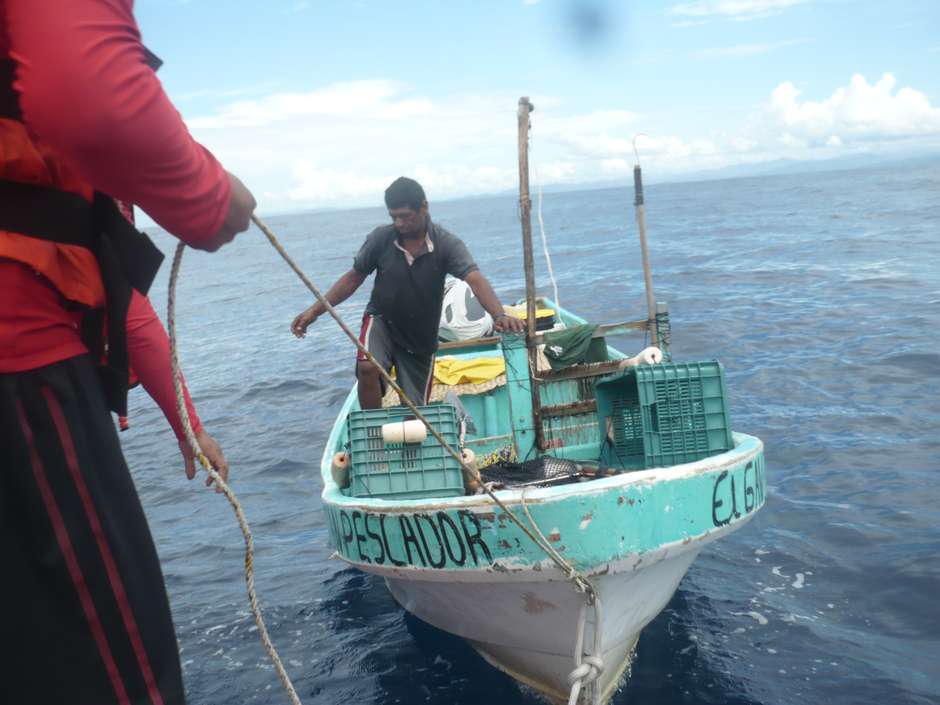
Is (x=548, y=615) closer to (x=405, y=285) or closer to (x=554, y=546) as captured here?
(x=554, y=546)

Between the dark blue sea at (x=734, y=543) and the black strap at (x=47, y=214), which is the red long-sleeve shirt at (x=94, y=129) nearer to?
the black strap at (x=47, y=214)

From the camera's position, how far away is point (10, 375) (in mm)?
1424

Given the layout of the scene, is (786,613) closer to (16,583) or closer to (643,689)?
(643,689)

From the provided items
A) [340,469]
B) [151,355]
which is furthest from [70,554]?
[340,469]

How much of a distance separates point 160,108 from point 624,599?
3.79 metres

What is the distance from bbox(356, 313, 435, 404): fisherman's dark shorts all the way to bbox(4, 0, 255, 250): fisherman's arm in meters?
4.88

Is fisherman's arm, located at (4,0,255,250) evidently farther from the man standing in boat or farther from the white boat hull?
the man standing in boat

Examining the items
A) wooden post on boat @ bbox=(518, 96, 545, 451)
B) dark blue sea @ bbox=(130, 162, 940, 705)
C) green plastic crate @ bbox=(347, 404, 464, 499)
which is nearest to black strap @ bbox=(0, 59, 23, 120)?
green plastic crate @ bbox=(347, 404, 464, 499)

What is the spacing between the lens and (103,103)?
1224 mm

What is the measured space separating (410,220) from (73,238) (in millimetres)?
4523

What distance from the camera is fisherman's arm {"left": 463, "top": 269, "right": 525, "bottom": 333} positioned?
558 cm

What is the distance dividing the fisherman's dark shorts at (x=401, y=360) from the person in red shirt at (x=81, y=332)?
464cm

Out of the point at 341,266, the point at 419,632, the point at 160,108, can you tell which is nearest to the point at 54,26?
the point at 160,108

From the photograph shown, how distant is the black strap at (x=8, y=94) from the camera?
1.31 meters
